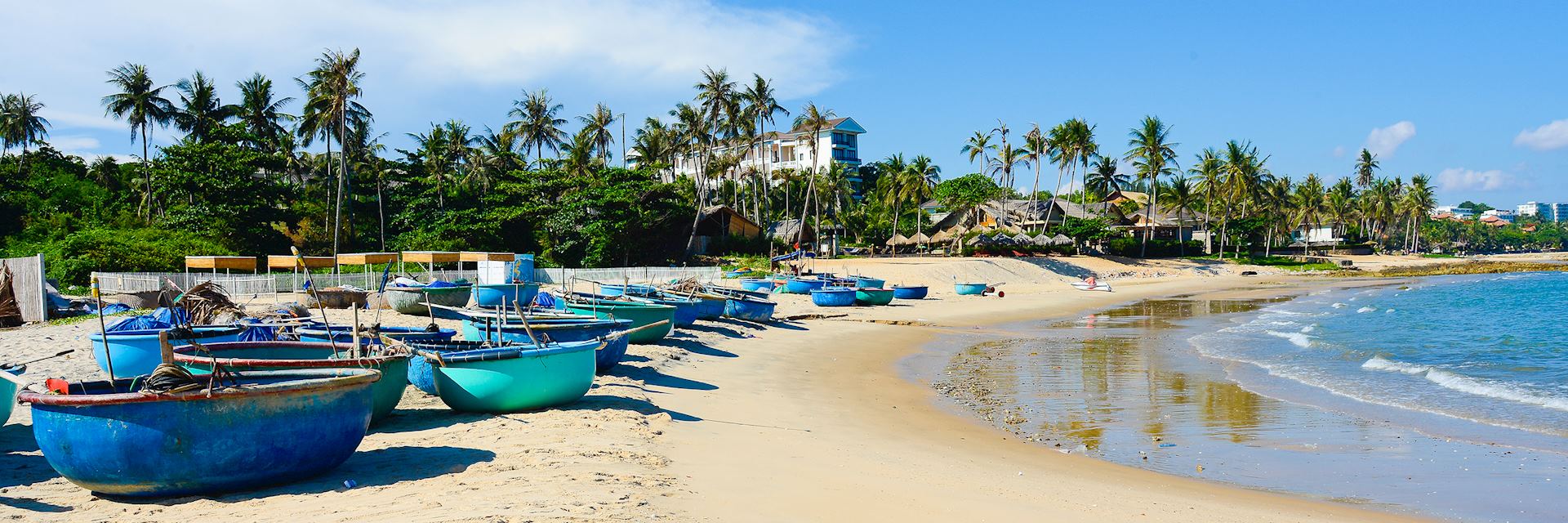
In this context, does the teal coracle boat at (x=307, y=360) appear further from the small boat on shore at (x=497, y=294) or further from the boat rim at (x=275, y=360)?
the small boat on shore at (x=497, y=294)

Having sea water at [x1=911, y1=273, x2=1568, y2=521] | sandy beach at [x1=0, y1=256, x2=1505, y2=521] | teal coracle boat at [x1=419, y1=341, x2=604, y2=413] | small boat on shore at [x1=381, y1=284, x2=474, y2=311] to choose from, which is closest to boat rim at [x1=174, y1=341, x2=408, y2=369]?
teal coracle boat at [x1=419, y1=341, x2=604, y2=413]

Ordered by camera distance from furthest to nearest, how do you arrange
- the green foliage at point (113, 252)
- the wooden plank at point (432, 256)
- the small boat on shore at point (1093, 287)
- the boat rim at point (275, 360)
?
the small boat on shore at point (1093, 287) → the wooden plank at point (432, 256) → the green foliage at point (113, 252) → the boat rim at point (275, 360)

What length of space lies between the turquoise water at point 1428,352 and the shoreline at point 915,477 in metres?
6.79

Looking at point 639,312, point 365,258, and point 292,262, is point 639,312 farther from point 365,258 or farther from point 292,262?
point 292,262

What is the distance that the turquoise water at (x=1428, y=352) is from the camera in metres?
15.4

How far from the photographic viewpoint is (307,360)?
10273mm

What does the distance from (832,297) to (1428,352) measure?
19366mm

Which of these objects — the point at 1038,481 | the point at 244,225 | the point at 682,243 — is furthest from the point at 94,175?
the point at 1038,481

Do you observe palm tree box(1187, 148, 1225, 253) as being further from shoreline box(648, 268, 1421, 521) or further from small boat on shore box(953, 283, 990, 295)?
shoreline box(648, 268, 1421, 521)

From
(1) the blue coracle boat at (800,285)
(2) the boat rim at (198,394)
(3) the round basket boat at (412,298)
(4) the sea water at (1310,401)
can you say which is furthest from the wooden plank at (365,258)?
(2) the boat rim at (198,394)

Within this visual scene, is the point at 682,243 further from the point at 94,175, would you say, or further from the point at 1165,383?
the point at 1165,383

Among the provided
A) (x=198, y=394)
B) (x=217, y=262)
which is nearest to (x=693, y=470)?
(x=198, y=394)

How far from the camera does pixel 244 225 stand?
Result: 145 ft

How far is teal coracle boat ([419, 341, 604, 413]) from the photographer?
1124 cm
